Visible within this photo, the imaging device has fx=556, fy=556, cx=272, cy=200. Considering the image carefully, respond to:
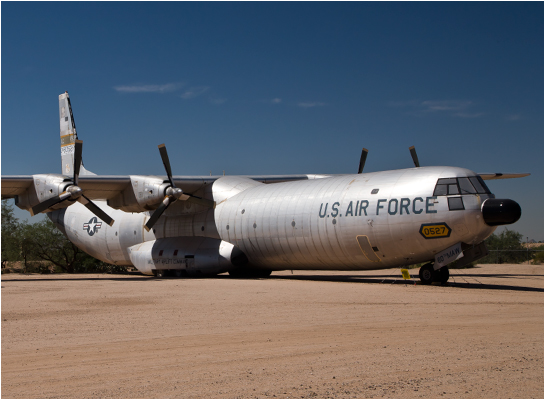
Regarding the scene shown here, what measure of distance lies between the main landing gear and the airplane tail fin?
2061cm

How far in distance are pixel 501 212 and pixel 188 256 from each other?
13195 millimetres

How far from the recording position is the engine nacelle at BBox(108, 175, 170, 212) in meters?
Answer: 22.6

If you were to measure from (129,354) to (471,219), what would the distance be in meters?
12.5

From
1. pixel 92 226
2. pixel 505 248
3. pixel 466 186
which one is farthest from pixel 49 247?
pixel 505 248

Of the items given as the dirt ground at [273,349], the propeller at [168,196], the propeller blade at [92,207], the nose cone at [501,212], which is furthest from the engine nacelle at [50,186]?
the nose cone at [501,212]

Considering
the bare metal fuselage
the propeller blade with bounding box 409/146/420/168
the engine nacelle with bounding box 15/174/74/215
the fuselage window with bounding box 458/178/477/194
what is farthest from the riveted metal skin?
the engine nacelle with bounding box 15/174/74/215

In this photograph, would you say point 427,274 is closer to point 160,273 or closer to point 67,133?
point 160,273

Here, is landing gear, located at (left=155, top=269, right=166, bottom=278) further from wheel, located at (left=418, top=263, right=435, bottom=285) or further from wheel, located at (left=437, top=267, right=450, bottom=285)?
wheel, located at (left=437, top=267, right=450, bottom=285)

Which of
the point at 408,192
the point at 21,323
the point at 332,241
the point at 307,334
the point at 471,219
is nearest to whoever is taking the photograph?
the point at 307,334

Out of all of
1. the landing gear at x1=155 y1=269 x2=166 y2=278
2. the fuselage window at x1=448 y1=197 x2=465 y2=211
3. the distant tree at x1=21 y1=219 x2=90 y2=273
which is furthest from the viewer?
the distant tree at x1=21 y1=219 x2=90 y2=273

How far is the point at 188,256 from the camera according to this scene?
79.2 feet

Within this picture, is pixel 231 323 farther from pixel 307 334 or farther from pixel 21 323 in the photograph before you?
pixel 21 323

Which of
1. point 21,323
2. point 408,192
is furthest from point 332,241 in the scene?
point 21,323

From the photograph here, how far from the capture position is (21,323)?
30.5ft
